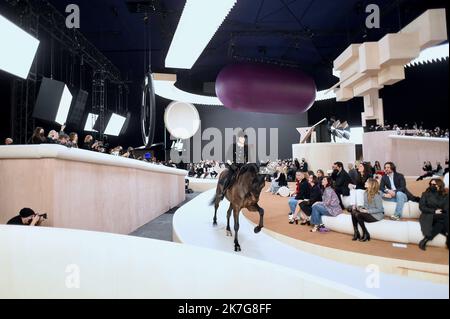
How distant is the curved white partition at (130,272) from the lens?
691 mm

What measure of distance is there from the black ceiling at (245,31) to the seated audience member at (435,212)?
536 cm

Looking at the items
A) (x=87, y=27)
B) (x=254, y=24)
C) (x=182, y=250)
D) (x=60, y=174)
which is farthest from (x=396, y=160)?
(x=87, y=27)

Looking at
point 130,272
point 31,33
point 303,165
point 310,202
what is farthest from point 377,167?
point 31,33

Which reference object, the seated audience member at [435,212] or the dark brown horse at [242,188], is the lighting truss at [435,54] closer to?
the seated audience member at [435,212]

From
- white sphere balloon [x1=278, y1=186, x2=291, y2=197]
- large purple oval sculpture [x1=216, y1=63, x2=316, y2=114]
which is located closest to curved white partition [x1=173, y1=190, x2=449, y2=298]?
large purple oval sculpture [x1=216, y1=63, x2=316, y2=114]

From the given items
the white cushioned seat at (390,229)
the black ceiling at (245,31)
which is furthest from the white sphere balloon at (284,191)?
the white cushioned seat at (390,229)

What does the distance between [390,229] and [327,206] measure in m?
1.62

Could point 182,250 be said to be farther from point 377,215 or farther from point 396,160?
point 377,215

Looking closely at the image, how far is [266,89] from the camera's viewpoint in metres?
3.71

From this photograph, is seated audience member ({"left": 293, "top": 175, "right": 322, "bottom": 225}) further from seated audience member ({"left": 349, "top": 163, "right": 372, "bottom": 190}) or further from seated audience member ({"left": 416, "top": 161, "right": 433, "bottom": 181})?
seated audience member ({"left": 416, "top": 161, "right": 433, "bottom": 181})

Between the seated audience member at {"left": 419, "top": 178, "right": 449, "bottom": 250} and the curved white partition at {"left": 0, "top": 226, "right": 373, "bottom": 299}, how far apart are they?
0.18m

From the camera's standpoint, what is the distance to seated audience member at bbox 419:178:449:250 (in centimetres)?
48

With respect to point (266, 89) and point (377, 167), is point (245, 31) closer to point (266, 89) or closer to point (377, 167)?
point (266, 89)

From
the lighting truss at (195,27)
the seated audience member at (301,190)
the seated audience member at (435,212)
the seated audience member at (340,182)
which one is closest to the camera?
the seated audience member at (435,212)
